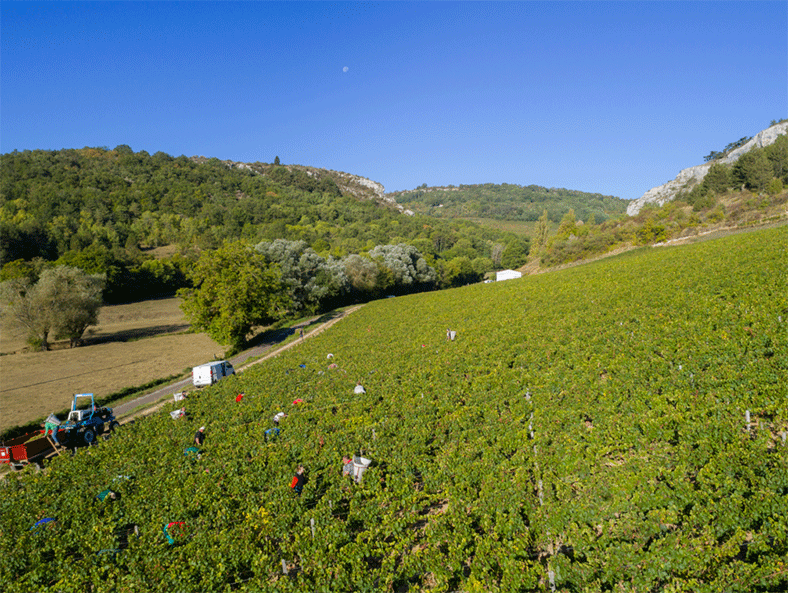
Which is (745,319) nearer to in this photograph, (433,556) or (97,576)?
(433,556)

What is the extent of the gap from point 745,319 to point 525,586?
546 inches

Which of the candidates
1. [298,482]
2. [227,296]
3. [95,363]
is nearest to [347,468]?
[298,482]

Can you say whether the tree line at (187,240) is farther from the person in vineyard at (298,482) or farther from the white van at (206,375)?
the person in vineyard at (298,482)

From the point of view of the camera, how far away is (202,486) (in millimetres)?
11602

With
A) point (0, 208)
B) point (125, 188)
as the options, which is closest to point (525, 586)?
point (0, 208)

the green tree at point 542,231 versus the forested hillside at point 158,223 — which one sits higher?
the forested hillside at point 158,223

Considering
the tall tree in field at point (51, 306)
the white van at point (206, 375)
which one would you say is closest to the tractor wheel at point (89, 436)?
the white van at point (206, 375)

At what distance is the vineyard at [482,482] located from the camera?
7.17 metres

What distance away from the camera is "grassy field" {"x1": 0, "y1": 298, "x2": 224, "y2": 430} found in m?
29.1

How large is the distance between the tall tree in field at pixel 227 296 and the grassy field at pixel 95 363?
3487 mm

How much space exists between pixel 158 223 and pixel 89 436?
123 m

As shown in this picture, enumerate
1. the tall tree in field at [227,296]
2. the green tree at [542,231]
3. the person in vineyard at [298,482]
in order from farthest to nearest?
the green tree at [542,231], the tall tree in field at [227,296], the person in vineyard at [298,482]

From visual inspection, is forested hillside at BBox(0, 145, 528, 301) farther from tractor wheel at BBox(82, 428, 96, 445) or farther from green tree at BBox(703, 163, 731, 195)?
green tree at BBox(703, 163, 731, 195)

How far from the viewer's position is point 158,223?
406ft
